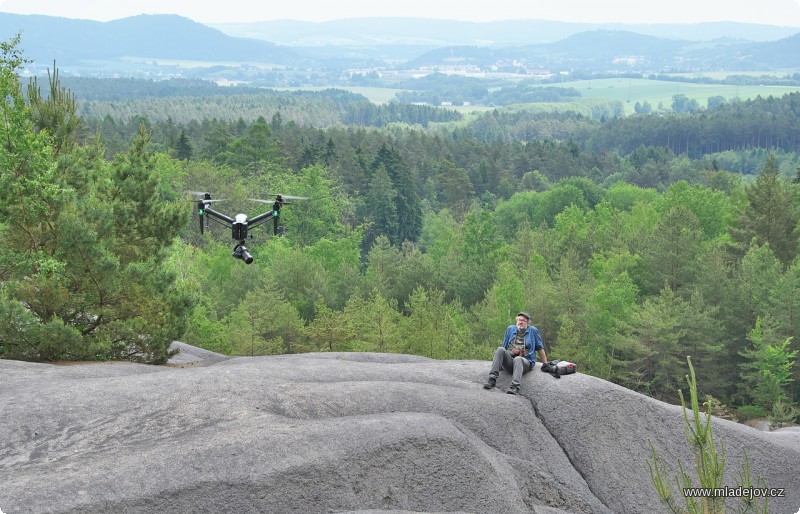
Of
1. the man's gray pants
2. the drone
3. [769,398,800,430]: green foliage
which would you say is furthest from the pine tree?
A: the man's gray pants

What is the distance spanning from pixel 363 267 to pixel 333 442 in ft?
314

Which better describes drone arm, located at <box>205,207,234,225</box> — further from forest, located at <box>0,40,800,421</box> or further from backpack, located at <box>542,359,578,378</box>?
backpack, located at <box>542,359,578,378</box>

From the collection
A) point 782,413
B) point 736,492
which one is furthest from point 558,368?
point 782,413

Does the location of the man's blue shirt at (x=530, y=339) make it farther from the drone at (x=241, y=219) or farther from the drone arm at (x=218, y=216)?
the drone arm at (x=218, y=216)

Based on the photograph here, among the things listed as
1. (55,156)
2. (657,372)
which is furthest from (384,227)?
(55,156)

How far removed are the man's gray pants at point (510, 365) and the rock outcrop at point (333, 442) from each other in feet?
1.35

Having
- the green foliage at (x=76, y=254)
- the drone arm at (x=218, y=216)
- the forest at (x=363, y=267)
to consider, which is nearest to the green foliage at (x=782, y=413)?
the forest at (x=363, y=267)

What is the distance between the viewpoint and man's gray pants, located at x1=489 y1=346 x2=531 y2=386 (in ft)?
84.9

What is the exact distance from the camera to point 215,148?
13062 centimetres

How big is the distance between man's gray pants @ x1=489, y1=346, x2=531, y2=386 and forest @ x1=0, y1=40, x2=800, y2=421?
46.0 ft

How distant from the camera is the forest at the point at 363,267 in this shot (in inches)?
1262

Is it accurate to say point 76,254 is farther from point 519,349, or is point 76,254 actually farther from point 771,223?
point 771,223

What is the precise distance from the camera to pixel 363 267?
11612cm

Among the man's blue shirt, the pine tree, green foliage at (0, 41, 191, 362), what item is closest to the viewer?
the man's blue shirt
